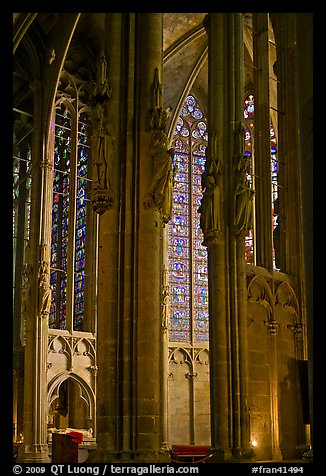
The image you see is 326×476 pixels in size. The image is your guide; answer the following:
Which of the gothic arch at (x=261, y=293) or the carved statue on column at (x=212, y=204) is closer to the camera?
the carved statue on column at (x=212, y=204)

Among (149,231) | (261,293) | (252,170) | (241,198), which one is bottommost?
(261,293)

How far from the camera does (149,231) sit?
13.8m

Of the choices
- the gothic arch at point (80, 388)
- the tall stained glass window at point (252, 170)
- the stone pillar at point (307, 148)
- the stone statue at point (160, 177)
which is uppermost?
the tall stained glass window at point (252, 170)

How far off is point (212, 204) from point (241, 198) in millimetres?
656

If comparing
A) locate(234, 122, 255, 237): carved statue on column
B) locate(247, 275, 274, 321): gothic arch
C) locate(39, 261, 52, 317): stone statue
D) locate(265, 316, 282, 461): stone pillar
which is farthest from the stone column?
locate(39, 261, 52, 317): stone statue

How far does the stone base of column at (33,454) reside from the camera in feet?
69.7

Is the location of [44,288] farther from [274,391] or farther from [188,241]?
[274,391]

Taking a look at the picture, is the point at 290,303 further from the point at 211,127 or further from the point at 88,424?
the point at 88,424

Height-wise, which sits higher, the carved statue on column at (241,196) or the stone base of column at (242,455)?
the carved statue on column at (241,196)

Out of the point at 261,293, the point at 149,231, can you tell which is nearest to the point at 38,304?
the point at 261,293

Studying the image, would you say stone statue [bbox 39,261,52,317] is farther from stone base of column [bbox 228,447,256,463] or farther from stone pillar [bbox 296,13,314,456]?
stone pillar [bbox 296,13,314,456]

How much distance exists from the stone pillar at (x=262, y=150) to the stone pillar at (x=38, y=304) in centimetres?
711

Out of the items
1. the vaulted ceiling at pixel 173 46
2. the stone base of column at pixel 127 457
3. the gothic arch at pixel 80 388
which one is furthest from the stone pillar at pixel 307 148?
the gothic arch at pixel 80 388

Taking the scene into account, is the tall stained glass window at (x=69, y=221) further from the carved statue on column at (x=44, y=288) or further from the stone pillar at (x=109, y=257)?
the stone pillar at (x=109, y=257)
